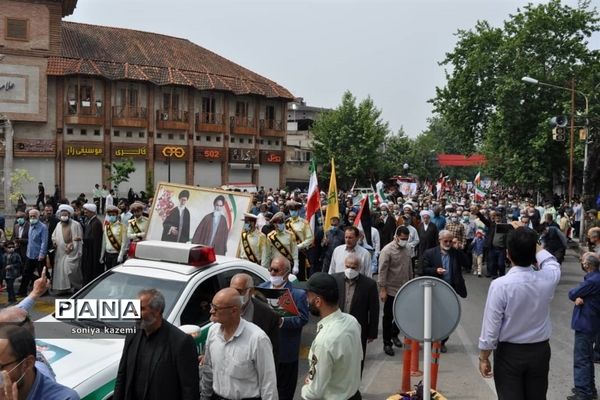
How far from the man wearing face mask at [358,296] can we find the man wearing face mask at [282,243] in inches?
164

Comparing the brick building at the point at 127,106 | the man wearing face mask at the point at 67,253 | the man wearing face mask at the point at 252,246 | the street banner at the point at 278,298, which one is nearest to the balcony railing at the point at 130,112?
the brick building at the point at 127,106

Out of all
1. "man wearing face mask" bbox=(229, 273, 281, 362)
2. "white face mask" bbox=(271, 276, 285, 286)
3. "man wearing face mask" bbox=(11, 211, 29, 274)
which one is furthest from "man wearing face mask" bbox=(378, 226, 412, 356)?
"man wearing face mask" bbox=(11, 211, 29, 274)

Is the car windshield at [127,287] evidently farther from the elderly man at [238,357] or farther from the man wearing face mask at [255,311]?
the elderly man at [238,357]

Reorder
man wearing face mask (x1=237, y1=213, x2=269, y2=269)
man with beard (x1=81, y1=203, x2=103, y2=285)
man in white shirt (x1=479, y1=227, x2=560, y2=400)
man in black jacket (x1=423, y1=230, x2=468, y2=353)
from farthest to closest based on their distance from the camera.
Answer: man with beard (x1=81, y1=203, x2=103, y2=285) → man wearing face mask (x1=237, y1=213, x2=269, y2=269) → man in black jacket (x1=423, y1=230, x2=468, y2=353) → man in white shirt (x1=479, y1=227, x2=560, y2=400)

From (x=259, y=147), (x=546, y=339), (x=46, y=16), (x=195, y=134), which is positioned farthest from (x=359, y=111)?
(x=546, y=339)

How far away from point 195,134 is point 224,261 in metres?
45.5

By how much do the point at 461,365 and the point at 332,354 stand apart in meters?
5.05

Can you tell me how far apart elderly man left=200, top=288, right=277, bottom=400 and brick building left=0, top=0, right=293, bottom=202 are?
39.8 m

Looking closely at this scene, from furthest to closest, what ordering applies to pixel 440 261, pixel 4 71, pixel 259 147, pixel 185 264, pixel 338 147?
pixel 338 147 → pixel 259 147 → pixel 4 71 → pixel 440 261 → pixel 185 264

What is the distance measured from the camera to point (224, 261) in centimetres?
688

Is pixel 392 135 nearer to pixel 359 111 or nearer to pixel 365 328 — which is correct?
pixel 359 111

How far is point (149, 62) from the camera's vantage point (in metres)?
50.4

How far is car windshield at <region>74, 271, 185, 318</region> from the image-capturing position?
611 centimetres

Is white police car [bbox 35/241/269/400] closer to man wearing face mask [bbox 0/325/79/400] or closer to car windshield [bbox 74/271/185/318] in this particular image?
car windshield [bbox 74/271/185/318]
